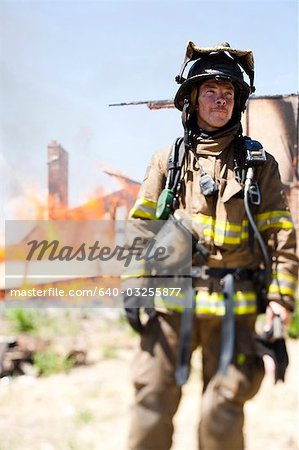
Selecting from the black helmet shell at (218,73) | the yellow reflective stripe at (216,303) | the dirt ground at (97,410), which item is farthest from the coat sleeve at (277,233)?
the dirt ground at (97,410)

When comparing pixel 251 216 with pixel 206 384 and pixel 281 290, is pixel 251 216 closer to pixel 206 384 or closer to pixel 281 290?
pixel 281 290

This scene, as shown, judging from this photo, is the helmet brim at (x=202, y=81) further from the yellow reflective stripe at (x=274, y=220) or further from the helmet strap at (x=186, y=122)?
the yellow reflective stripe at (x=274, y=220)

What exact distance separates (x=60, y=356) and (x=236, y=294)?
4.60 meters

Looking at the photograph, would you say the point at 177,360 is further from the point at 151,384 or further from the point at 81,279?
the point at 81,279

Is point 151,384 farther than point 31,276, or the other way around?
point 31,276

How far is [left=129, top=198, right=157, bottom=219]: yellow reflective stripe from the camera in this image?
2.94 meters

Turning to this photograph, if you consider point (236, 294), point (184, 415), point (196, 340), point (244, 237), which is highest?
point (244, 237)

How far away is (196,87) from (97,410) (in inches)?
153

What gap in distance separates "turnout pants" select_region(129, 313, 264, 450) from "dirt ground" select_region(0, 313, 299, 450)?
916 millimetres

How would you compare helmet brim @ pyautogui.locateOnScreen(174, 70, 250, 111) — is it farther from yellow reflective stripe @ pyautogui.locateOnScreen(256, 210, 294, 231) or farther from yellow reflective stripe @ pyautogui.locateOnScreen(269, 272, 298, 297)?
yellow reflective stripe @ pyautogui.locateOnScreen(269, 272, 298, 297)

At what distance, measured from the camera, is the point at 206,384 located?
9.94ft

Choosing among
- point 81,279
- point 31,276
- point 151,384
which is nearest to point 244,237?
point 151,384

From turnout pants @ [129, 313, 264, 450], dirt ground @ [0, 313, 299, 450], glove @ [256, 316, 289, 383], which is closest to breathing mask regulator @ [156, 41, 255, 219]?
turnout pants @ [129, 313, 264, 450]

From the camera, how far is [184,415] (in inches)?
215
